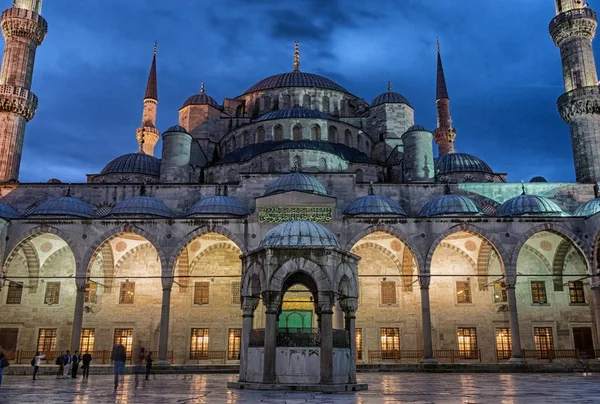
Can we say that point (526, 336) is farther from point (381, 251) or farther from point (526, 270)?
point (381, 251)

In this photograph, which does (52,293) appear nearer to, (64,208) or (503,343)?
(64,208)

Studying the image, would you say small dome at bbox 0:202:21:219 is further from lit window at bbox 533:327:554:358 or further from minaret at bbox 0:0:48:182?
lit window at bbox 533:327:554:358

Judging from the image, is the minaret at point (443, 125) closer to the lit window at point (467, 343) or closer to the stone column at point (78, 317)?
the lit window at point (467, 343)

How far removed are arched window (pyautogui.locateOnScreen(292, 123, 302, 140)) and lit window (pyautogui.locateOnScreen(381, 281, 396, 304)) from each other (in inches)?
285

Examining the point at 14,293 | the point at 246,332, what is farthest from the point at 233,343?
the point at 246,332

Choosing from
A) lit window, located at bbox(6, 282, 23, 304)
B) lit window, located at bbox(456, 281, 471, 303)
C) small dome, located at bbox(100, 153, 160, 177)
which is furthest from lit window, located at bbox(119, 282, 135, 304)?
lit window, located at bbox(456, 281, 471, 303)

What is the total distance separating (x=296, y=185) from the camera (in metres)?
17.9

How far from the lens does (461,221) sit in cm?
1689

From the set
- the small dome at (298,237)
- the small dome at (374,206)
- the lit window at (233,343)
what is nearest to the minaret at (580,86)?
the small dome at (374,206)

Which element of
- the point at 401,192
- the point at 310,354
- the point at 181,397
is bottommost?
the point at 181,397

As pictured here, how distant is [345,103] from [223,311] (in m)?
12.7

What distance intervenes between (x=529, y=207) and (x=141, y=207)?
42.0 ft

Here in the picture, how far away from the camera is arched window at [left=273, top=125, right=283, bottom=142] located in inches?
904

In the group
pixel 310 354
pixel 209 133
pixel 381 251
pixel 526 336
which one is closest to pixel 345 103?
pixel 209 133
